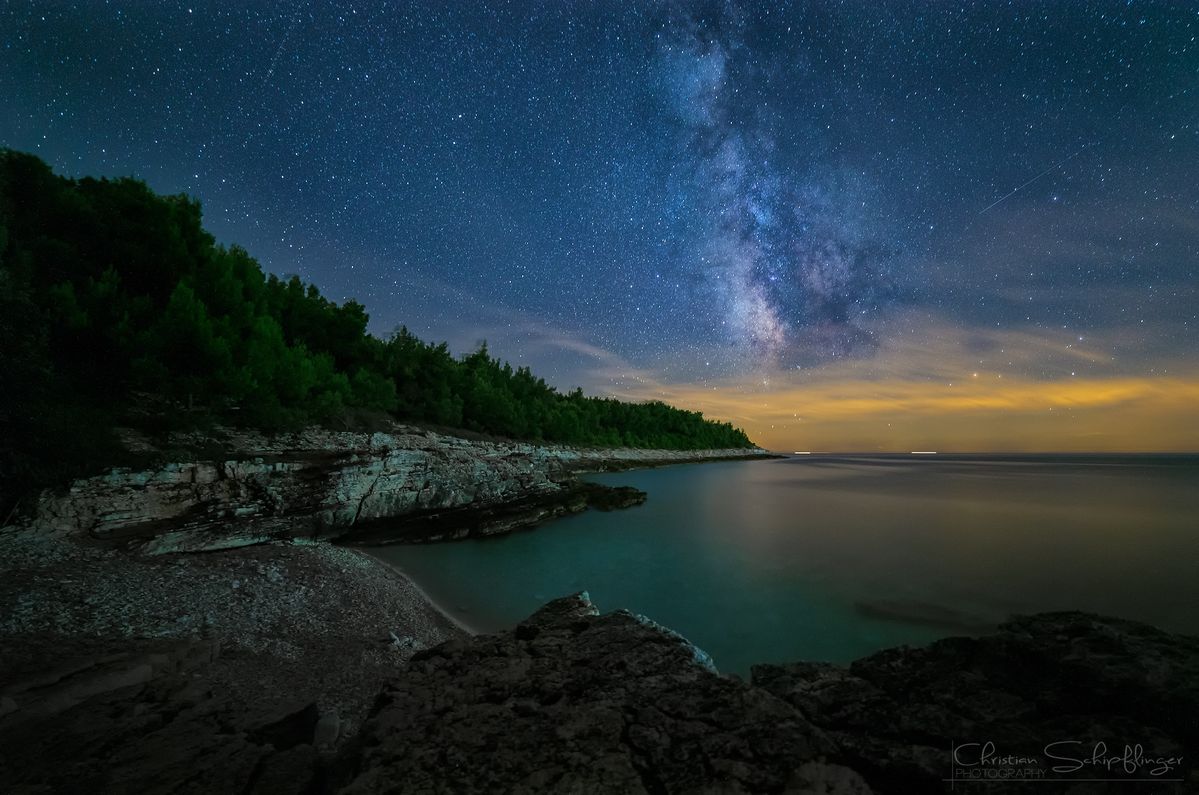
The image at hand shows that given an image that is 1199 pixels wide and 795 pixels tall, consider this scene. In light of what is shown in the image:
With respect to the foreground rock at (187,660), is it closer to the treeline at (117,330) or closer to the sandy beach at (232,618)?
the sandy beach at (232,618)

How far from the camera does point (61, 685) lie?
12.8ft

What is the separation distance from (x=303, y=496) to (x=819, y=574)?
56.4 ft

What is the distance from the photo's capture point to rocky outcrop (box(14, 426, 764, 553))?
31.7 feet

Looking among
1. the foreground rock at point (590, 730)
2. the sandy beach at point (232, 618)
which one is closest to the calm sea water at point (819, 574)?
the sandy beach at point (232, 618)

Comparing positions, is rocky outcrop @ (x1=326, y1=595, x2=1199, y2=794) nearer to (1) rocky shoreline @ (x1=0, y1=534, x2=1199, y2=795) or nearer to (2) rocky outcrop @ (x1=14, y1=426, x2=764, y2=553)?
(1) rocky shoreline @ (x1=0, y1=534, x2=1199, y2=795)

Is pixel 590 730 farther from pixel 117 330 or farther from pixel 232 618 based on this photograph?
pixel 117 330

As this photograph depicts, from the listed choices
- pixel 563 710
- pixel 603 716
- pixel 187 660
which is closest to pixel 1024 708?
pixel 603 716

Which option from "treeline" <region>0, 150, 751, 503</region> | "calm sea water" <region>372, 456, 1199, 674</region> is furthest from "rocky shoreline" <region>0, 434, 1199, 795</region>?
"treeline" <region>0, 150, 751, 503</region>

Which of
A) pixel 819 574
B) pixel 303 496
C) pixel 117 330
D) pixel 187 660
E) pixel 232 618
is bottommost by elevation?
pixel 819 574

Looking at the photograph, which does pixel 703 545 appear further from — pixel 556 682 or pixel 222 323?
pixel 222 323

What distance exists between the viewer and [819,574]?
13.5 meters

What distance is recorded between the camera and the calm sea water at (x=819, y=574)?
9602mm

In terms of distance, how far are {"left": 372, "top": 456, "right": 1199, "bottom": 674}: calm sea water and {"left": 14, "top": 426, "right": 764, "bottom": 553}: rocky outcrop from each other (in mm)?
2389

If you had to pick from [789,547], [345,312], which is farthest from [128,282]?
[789,547]
